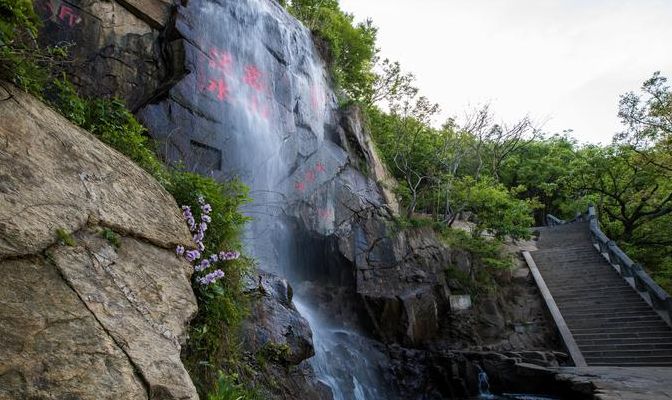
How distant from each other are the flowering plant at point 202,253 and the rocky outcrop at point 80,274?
0.61 feet

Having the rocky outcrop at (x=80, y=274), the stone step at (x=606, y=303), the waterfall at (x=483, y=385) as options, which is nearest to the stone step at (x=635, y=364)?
the stone step at (x=606, y=303)

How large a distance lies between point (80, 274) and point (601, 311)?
16011 mm

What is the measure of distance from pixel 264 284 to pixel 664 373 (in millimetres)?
Answer: 9776

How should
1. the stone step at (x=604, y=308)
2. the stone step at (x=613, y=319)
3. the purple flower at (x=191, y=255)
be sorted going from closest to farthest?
the purple flower at (x=191, y=255) → the stone step at (x=613, y=319) → the stone step at (x=604, y=308)

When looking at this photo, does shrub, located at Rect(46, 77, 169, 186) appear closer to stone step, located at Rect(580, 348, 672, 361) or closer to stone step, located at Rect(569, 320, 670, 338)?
stone step, located at Rect(580, 348, 672, 361)

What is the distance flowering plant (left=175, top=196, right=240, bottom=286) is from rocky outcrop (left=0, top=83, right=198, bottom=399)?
0.19 meters

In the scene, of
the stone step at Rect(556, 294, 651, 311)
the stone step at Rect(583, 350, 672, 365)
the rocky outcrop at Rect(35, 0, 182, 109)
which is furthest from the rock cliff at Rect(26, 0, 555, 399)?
the stone step at Rect(583, 350, 672, 365)

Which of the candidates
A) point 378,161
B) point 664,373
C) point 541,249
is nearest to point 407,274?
point 378,161

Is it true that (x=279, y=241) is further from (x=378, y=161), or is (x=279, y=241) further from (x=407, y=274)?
(x=378, y=161)

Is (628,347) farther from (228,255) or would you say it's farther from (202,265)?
(202,265)

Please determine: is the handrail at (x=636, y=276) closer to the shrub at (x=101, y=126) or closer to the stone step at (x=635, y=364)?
the stone step at (x=635, y=364)

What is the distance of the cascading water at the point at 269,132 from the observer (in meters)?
8.62

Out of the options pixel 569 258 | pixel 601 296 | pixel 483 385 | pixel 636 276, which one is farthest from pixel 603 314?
pixel 483 385

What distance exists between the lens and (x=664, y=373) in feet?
30.4
